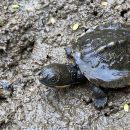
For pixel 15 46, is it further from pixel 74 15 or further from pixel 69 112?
pixel 69 112

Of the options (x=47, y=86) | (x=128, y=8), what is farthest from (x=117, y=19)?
(x=47, y=86)

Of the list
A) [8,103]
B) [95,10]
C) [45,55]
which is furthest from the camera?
[95,10]

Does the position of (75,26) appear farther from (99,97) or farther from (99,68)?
(99,97)

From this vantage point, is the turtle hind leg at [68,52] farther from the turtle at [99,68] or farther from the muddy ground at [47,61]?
the turtle at [99,68]

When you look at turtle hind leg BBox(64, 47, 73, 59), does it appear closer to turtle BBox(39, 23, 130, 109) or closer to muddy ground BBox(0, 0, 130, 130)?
muddy ground BBox(0, 0, 130, 130)

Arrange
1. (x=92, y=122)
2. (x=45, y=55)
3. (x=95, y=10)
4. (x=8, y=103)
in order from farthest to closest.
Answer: (x=95, y=10) < (x=45, y=55) < (x=8, y=103) < (x=92, y=122)

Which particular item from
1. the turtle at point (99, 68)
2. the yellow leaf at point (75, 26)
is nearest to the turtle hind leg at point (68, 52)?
the turtle at point (99, 68)
